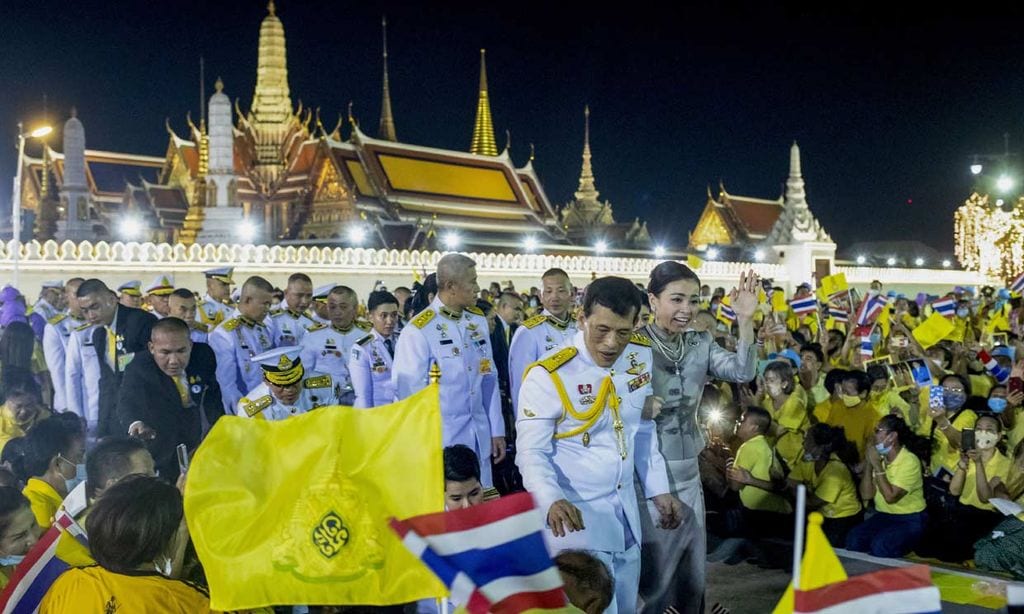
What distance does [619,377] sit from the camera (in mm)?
4312

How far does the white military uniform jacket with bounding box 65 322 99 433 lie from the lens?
8.02 meters

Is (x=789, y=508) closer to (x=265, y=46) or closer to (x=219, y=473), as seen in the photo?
(x=219, y=473)

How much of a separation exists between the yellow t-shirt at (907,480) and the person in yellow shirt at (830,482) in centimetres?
38

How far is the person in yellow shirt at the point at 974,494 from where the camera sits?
6926mm

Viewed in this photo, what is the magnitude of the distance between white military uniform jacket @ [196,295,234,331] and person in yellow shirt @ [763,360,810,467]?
6356 mm

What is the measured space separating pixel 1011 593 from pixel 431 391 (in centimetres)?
192

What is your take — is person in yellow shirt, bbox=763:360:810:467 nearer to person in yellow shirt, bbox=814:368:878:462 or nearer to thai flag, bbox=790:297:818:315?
person in yellow shirt, bbox=814:368:878:462

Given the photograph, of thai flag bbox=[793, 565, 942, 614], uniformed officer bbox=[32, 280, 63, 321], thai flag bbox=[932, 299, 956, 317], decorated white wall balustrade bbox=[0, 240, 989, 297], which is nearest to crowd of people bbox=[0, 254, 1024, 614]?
thai flag bbox=[793, 565, 942, 614]

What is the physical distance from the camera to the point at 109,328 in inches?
295

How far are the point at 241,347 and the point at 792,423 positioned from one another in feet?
14.8

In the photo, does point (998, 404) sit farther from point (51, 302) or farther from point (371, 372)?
point (51, 302)

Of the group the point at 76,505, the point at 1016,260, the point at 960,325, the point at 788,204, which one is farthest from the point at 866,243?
the point at 76,505

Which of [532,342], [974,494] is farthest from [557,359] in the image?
[974,494]

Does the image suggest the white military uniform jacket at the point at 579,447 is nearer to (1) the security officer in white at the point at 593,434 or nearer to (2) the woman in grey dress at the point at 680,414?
(1) the security officer in white at the point at 593,434
